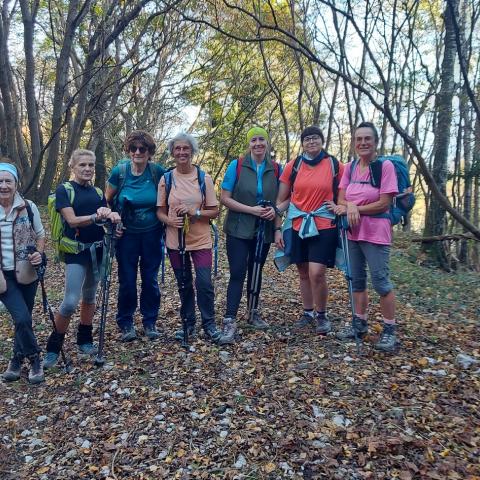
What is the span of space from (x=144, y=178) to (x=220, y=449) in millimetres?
3012

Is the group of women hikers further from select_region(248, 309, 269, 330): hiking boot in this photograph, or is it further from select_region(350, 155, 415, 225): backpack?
select_region(248, 309, 269, 330): hiking boot

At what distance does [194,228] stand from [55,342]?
2019 mm

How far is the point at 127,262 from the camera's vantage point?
17.3 feet

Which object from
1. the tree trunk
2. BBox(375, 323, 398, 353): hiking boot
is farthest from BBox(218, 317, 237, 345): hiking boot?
the tree trunk

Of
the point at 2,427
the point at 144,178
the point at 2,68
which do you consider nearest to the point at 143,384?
the point at 2,427

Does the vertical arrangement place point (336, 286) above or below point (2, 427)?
above

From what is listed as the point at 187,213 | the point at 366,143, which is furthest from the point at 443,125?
the point at 187,213

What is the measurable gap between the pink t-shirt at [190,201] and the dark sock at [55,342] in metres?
1.58

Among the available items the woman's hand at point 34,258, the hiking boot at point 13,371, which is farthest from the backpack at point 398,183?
the hiking boot at point 13,371

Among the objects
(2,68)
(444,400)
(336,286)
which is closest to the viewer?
(444,400)

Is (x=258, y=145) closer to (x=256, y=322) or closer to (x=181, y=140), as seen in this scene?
(x=181, y=140)

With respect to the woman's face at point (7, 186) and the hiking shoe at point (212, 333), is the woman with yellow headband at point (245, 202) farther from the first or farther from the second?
the woman's face at point (7, 186)

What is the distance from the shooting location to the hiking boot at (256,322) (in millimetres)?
5711

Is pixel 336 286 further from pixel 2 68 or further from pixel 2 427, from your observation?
pixel 2 68
